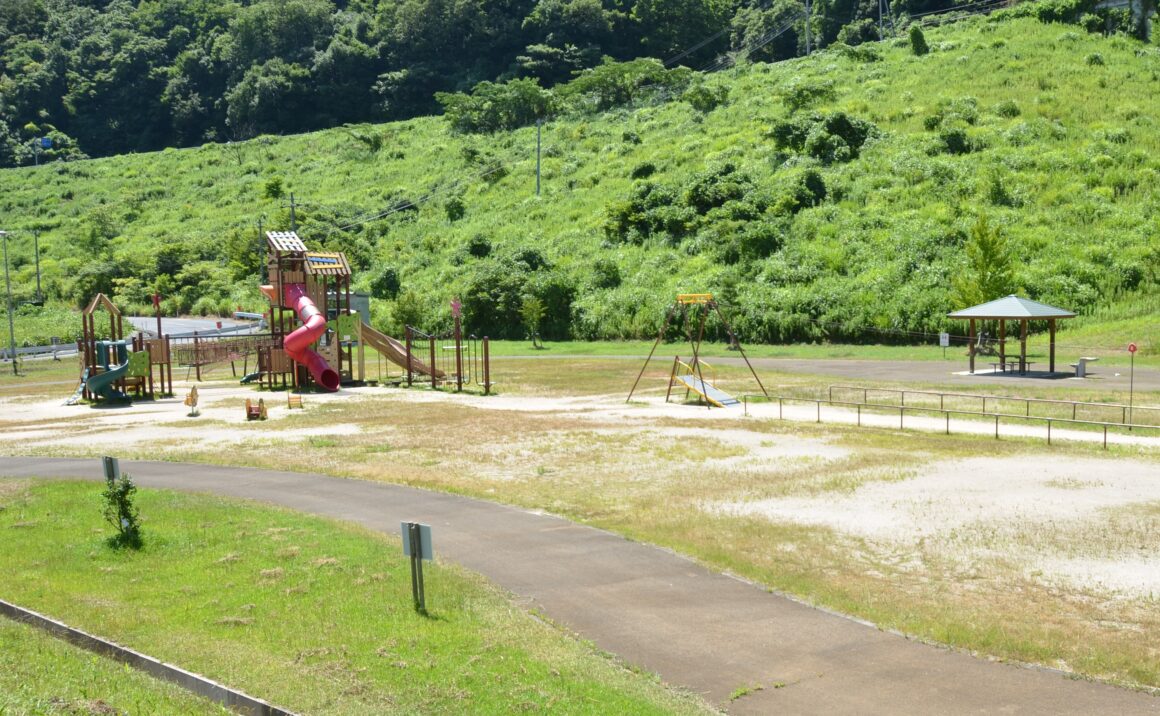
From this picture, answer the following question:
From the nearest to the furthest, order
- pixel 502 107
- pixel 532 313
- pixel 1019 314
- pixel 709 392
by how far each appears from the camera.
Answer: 1. pixel 709 392
2. pixel 1019 314
3. pixel 532 313
4. pixel 502 107

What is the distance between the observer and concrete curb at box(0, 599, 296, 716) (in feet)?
30.1

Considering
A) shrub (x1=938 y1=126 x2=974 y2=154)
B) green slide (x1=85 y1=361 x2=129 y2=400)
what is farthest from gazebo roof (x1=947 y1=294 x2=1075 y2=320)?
green slide (x1=85 y1=361 x2=129 y2=400)

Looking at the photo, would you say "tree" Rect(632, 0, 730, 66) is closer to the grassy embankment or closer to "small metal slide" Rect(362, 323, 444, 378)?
"small metal slide" Rect(362, 323, 444, 378)

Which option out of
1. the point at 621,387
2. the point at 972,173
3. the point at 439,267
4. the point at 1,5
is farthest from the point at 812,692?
the point at 1,5

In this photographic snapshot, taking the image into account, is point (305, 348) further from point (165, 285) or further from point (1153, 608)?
point (165, 285)

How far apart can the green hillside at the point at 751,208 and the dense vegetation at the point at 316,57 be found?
30.8 meters

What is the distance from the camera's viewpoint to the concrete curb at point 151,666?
30.1 feet

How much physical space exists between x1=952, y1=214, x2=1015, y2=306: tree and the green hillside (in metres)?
1.94

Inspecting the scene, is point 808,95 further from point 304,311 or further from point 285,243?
point 304,311

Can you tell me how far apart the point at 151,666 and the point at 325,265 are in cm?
3494

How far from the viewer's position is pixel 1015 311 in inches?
1494

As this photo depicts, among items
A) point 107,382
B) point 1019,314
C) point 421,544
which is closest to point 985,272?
point 1019,314

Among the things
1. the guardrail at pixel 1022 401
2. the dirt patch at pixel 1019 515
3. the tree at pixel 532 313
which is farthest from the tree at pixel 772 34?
the dirt patch at pixel 1019 515

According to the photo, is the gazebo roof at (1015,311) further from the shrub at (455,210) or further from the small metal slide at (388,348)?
the shrub at (455,210)
